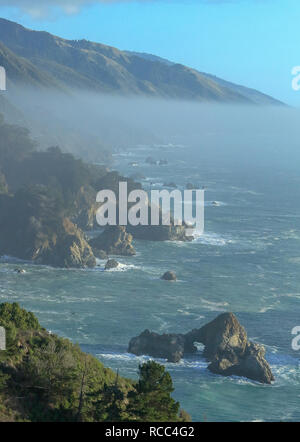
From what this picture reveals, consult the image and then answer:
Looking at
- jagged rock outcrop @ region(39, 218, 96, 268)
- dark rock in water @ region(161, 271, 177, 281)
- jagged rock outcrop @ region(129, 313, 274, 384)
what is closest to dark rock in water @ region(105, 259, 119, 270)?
jagged rock outcrop @ region(39, 218, 96, 268)

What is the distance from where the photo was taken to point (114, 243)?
5866 inches

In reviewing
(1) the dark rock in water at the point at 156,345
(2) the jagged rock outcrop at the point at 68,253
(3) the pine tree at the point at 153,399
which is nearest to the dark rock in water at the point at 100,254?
(2) the jagged rock outcrop at the point at 68,253

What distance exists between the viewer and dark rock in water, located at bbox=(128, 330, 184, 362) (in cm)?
9250

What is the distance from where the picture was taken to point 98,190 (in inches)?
7603

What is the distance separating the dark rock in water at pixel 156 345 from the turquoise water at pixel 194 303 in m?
1.62

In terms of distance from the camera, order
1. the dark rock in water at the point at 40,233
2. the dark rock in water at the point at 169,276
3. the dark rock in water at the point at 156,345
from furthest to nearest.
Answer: the dark rock in water at the point at 40,233 < the dark rock in water at the point at 169,276 < the dark rock in water at the point at 156,345

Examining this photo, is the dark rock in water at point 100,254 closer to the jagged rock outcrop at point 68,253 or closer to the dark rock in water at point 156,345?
the jagged rock outcrop at point 68,253

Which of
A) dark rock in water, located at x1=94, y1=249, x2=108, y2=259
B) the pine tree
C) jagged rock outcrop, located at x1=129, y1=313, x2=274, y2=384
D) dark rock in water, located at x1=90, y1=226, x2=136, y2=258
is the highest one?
dark rock in water, located at x1=90, y1=226, x2=136, y2=258

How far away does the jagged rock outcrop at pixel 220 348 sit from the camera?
88500 mm

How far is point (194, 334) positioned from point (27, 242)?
58958 mm

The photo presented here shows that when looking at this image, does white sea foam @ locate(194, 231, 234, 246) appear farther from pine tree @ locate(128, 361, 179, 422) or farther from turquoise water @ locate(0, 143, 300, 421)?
pine tree @ locate(128, 361, 179, 422)

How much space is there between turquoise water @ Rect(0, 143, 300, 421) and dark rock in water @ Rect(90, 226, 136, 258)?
2.93m
